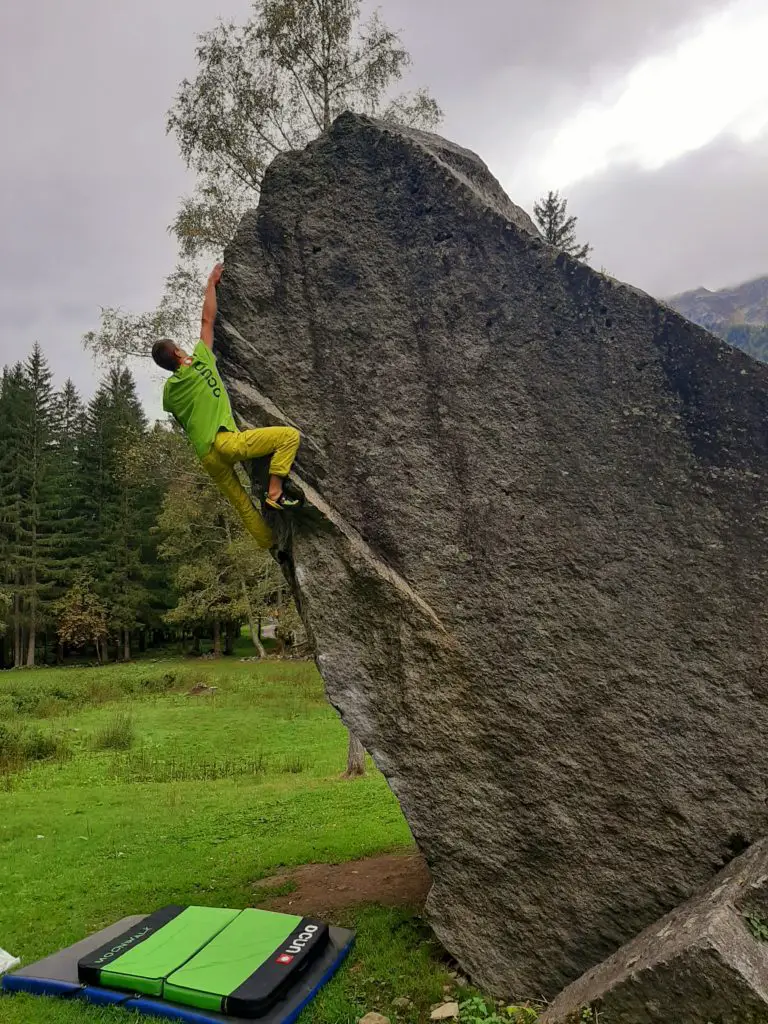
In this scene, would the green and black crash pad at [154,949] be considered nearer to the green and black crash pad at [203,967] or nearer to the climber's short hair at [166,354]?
the green and black crash pad at [203,967]

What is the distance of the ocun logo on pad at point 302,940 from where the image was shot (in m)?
5.14

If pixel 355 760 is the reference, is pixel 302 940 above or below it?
above

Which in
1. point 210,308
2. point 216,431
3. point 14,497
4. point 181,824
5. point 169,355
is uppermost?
point 14,497

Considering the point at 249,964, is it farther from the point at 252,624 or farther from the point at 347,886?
the point at 252,624

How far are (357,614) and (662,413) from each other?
267cm

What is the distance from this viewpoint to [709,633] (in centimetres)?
472

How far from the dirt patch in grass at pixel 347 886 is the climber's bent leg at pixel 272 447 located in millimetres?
3935

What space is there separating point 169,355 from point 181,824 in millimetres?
7187

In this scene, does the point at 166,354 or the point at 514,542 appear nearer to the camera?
the point at 514,542

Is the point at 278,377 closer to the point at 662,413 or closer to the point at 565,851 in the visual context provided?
the point at 662,413

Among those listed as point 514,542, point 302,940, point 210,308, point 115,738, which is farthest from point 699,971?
point 115,738

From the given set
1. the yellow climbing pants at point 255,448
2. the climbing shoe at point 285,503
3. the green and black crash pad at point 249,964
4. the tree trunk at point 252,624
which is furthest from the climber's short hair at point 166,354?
the tree trunk at point 252,624

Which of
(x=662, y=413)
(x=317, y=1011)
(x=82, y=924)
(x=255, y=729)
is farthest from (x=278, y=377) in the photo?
(x=255, y=729)

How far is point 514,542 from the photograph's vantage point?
5.12 m
